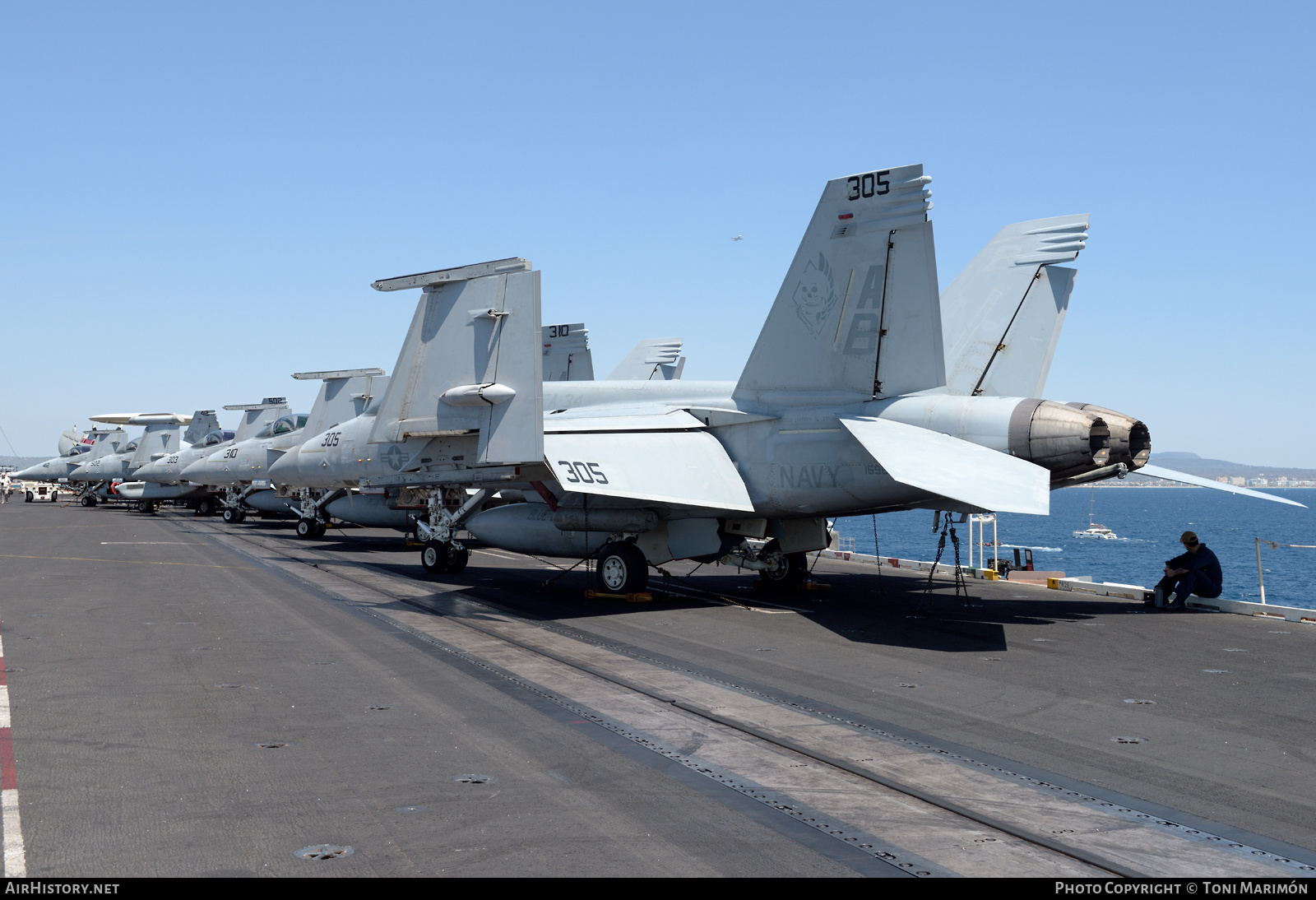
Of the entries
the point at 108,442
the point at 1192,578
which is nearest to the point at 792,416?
the point at 1192,578

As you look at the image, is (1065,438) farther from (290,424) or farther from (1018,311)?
(290,424)

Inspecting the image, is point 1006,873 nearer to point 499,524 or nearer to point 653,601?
point 653,601

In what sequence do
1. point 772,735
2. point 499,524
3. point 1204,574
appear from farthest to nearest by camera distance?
point 499,524, point 1204,574, point 772,735

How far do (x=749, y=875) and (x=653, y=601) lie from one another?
39.9 ft

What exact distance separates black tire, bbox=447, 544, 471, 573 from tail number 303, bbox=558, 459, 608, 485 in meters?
6.39

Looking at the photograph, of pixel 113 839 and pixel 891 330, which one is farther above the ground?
pixel 891 330

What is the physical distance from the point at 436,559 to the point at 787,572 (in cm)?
757

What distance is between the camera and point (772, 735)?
784 centimetres

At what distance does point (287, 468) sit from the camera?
2636 centimetres

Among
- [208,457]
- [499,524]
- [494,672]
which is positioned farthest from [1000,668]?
[208,457]

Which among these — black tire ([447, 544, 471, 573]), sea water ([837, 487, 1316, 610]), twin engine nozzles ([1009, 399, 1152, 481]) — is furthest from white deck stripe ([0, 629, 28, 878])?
sea water ([837, 487, 1316, 610])

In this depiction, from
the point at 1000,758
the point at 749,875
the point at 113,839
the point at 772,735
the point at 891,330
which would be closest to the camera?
the point at 749,875

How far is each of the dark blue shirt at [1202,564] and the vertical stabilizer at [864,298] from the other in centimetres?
560

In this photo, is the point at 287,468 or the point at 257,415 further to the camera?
the point at 257,415
